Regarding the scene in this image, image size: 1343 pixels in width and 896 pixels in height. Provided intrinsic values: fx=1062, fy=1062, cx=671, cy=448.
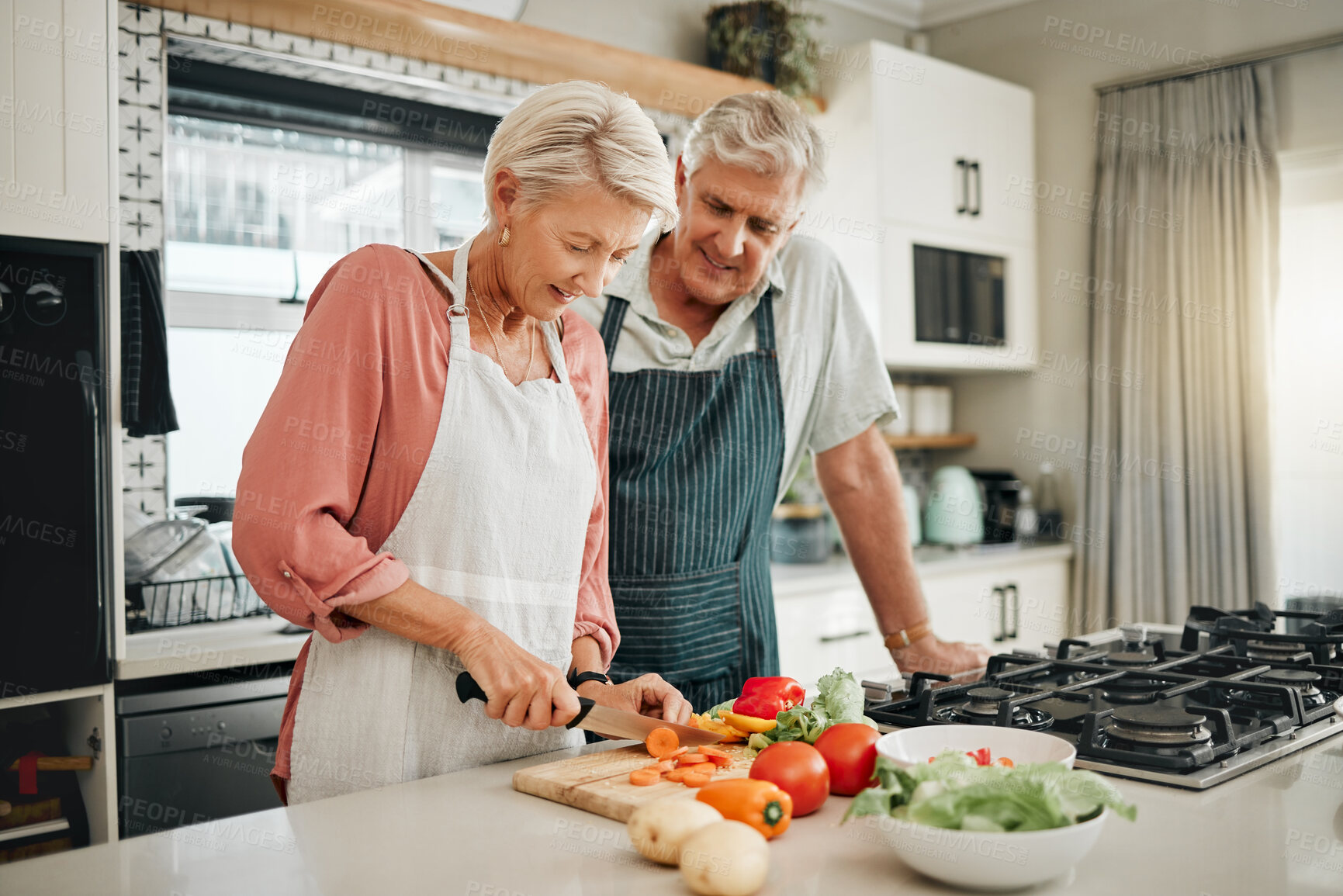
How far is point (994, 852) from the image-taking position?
28.4 inches

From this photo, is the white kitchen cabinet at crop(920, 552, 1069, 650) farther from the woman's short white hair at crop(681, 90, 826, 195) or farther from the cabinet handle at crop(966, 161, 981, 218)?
the woman's short white hair at crop(681, 90, 826, 195)

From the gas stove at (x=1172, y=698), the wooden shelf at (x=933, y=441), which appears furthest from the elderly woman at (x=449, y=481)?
the wooden shelf at (x=933, y=441)

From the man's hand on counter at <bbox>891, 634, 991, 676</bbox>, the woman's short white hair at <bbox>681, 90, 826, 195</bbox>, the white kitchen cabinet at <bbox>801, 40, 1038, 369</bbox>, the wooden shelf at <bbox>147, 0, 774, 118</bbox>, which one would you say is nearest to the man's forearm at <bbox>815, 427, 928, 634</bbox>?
the man's hand on counter at <bbox>891, 634, 991, 676</bbox>

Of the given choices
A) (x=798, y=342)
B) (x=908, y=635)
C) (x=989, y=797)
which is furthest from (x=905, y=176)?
(x=989, y=797)

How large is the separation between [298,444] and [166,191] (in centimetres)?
166

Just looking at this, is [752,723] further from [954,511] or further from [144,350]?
[954,511]

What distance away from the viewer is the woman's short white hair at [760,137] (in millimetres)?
1510

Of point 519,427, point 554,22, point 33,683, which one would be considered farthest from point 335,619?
point 554,22

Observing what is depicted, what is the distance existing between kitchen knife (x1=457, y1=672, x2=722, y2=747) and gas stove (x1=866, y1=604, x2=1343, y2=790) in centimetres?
22

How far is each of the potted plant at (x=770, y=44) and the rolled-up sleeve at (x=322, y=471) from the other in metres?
2.24

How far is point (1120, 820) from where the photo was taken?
89cm

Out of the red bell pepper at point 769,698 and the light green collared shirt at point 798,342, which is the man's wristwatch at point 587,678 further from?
the light green collared shirt at point 798,342

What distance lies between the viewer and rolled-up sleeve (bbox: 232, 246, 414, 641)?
1.00 meters

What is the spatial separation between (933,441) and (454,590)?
2837mm
